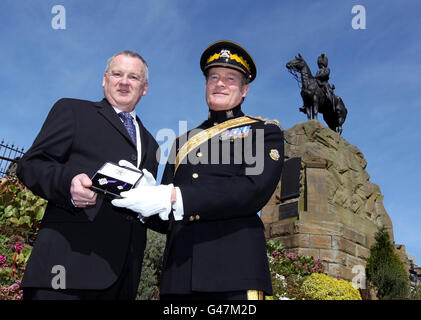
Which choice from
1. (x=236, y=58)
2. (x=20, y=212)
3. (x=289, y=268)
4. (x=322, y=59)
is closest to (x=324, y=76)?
(x=322, y=59)

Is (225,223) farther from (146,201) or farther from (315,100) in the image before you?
(315,100)

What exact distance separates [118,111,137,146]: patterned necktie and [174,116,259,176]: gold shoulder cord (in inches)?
14.5

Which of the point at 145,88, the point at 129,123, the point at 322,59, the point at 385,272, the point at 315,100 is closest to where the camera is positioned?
the point at 129,123

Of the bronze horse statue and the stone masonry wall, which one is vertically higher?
the bronze horse statue

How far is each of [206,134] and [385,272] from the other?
10953 mm

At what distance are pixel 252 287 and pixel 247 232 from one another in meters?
0.32

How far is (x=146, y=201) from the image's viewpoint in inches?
73.7

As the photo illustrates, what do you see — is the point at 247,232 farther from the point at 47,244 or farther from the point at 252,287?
the point at 47,244

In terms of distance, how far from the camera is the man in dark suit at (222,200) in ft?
6.62

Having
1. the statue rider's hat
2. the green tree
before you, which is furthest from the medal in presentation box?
the statue rider's hat

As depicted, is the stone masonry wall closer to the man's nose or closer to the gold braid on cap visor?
the gold braid on cap visor

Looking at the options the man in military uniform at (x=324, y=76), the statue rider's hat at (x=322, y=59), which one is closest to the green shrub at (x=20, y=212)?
the man in military uniform at (x=324, y=76)

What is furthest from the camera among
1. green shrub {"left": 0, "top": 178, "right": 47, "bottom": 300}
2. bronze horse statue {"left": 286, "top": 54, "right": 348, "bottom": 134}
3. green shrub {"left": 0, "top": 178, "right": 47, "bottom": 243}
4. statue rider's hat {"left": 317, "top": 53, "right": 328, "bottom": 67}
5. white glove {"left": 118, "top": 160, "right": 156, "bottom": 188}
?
statue rider's hat {"left": 317, "top": 53, "right": 328, "bottom": 67}

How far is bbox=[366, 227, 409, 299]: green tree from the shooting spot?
37.0ft
